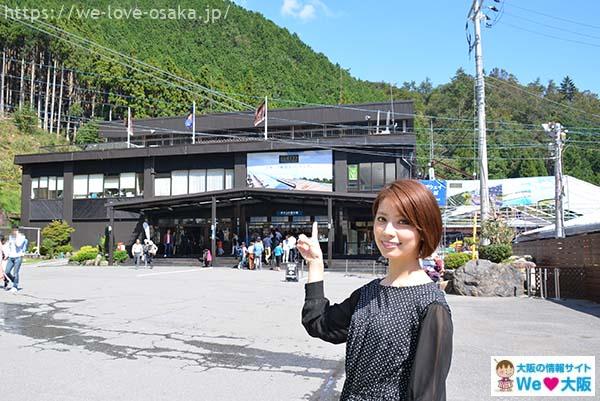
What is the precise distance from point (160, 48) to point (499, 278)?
88405mm

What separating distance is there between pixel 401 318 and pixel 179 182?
4000 cm

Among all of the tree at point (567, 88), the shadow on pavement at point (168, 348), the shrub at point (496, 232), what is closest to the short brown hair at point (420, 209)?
the shadow on pavement at point (168, 348)

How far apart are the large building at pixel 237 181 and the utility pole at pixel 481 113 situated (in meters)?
10.7

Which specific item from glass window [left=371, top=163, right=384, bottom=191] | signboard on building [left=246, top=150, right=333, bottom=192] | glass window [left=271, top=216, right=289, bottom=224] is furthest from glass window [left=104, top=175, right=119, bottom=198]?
glass window [left=371, top=163, right=384, bottom=191]

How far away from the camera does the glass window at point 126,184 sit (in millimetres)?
41438

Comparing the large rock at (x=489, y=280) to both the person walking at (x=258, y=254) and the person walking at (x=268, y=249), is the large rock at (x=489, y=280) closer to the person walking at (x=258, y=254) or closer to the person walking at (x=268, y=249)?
the person walking at (x=258, y=254)

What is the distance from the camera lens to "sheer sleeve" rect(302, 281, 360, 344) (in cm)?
228

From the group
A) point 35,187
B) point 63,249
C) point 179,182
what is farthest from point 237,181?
point 35,187

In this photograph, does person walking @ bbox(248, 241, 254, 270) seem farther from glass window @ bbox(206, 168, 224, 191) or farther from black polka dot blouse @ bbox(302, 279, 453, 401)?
black polka dot blouse @ bbox(302, 279, 453, 401)

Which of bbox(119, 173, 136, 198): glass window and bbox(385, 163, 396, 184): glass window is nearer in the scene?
bbox(385, 163, 396, 184): glass window

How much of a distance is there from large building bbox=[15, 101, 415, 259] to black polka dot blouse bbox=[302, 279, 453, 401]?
28577 mm

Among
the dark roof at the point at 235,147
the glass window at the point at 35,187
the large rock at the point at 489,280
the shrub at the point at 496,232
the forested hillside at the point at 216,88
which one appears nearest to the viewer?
the large rock at the point at 489,280

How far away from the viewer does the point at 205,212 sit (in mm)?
38406

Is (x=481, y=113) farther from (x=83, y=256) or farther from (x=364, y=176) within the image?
(x=83, y=256)
